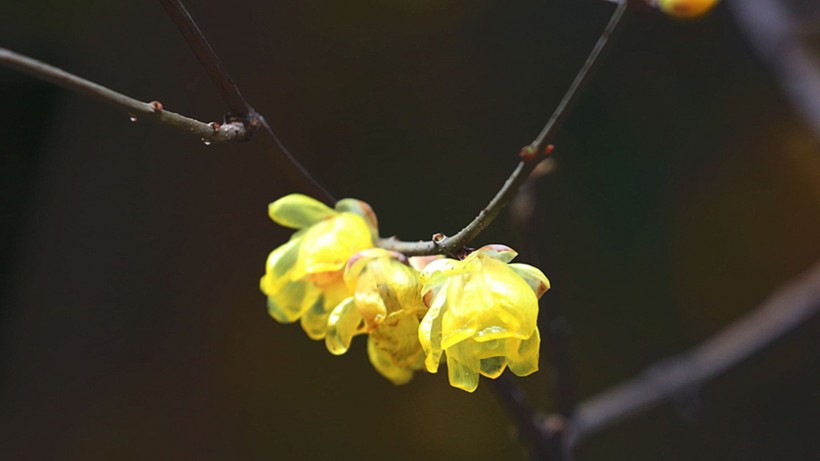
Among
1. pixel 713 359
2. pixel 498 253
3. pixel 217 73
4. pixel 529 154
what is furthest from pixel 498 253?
pixel 713 359

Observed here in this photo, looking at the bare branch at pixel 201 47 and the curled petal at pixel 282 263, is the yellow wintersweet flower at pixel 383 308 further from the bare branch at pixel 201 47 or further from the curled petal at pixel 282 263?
the bare branch at pixel 201 47

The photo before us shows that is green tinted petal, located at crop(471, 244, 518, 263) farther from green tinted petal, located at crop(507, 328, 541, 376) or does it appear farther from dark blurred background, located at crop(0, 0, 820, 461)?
dark blurred background, located at crop(0, 0, 820, 461)

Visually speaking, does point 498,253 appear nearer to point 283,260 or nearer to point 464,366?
point 464,366

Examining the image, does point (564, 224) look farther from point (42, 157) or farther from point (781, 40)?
point (42, 157)

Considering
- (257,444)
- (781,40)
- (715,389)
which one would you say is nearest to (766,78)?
(781,40)

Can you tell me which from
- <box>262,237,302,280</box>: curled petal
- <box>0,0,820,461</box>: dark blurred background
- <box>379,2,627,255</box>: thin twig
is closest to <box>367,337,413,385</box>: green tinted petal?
<box>262,237,302,280</box>: curled petal

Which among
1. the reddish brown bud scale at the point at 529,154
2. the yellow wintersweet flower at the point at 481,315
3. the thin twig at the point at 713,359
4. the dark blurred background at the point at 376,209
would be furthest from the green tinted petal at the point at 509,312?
the dark blurred background at the point at 376,209
